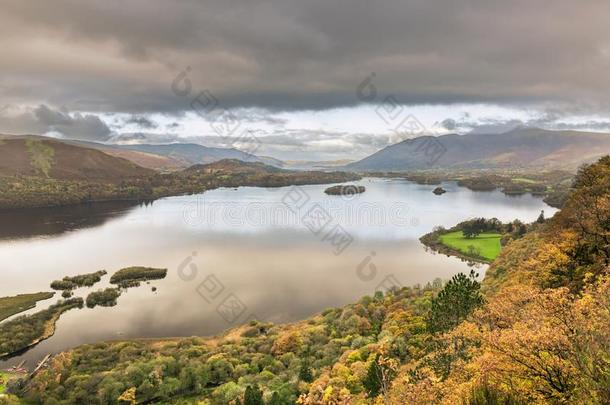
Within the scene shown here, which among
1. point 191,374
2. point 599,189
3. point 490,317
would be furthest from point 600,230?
point 191,374

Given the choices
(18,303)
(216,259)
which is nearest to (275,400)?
(18,303)

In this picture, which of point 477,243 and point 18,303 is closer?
point 18,303

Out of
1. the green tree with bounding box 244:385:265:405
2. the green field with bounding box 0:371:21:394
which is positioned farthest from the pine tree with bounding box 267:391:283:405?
the green field with bounding box 0:371:21:394

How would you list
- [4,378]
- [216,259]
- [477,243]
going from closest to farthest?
[4,378], [216,259], [477,243]

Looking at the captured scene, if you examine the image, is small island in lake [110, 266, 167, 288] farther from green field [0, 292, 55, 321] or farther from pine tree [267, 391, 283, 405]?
pine tree [267, 391, 283, 405]
